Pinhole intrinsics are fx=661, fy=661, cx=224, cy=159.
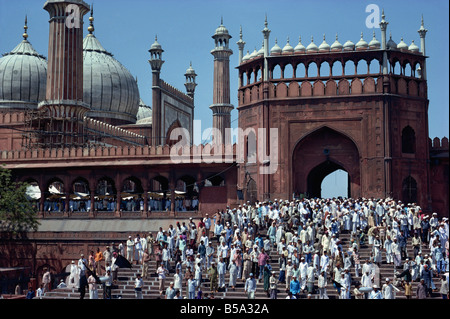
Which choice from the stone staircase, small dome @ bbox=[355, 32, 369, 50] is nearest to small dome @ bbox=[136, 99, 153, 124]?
small dome @ bbox=[355, 32, 369, 50]

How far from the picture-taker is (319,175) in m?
31.3

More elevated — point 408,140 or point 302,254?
point 408,140

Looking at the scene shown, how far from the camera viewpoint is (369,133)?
27.4 m

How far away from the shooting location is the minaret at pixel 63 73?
33.6 meters

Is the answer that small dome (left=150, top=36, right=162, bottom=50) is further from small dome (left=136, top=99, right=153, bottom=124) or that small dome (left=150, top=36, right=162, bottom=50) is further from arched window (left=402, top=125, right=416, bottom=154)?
arched window (left=402, top=125, right=416, bottom=154)

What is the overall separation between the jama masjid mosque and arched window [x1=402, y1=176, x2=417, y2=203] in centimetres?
7

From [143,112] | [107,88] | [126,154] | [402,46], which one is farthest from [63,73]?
[143,112]

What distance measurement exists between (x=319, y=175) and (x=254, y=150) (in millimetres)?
4375

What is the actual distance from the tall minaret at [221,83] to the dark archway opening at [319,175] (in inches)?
438

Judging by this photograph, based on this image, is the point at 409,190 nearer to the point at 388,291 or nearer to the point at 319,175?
the point at 319,175

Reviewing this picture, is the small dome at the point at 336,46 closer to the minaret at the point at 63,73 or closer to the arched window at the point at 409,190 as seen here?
the arched window at the point at 409,190

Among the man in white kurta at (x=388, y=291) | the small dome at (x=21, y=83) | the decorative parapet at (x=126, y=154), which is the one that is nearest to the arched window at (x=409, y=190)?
the decorative parapet at (x=126, y=154)
